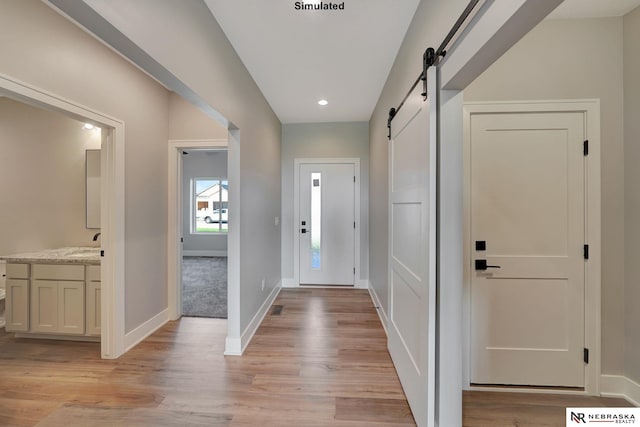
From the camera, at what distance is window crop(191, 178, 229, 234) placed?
7145 mm

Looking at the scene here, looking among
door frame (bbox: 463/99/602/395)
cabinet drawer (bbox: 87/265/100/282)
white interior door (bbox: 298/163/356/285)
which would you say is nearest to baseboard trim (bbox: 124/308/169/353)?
cabinet drawer (bbox: 87/265/100/282)

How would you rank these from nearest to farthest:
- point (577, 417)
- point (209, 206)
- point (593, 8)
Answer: point (577, 417) < point (593, 8) < point (209, 206)

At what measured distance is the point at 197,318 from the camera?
306 cm

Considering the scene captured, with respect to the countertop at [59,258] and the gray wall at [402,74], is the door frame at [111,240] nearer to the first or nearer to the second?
the countertop at [59,258]

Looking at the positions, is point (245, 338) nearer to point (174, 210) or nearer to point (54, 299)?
point (174, 210)

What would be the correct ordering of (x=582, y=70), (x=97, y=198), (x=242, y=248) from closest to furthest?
(x=582, y=70) → (x=242, y=248) → (x=97, y=198)

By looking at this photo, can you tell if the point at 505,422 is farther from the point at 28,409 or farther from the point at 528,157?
the point at 28,409

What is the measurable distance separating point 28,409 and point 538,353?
3.45 m

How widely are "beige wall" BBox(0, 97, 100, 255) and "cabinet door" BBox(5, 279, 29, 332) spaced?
1.87ft

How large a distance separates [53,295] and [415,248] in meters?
3.25

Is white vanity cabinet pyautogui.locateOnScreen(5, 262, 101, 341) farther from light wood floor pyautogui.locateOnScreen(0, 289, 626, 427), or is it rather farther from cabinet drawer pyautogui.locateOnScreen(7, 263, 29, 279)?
light wood floor pyautogui.locateOnScreen(0, 289, 626, 427)

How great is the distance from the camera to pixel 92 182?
2879 mm

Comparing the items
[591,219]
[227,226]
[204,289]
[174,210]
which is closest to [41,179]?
[174,210]

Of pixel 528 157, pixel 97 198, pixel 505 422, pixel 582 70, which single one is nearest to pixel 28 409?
pixel 97 198
